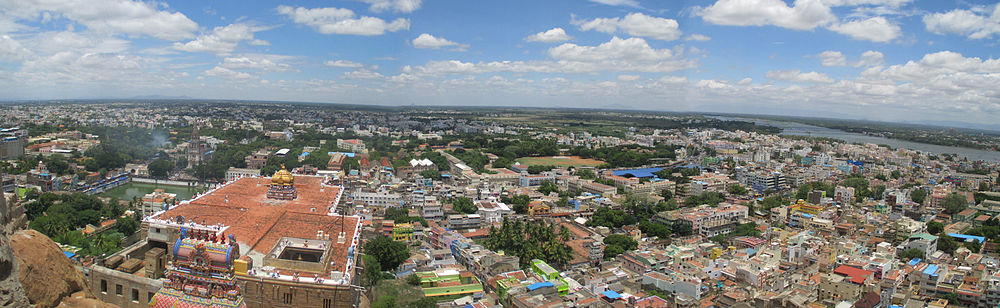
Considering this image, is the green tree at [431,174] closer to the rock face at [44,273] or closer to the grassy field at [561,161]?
the grassy field at [561,161]

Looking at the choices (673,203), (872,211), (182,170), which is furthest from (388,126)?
(872,211)

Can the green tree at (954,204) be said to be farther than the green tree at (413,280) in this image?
Yes

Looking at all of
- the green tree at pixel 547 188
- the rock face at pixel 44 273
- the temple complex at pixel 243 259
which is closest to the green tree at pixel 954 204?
the green tree at pixel 547 188

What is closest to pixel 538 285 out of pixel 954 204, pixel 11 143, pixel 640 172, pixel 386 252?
pixel 386 252

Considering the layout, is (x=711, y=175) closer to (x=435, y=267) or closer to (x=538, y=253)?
(x=538, y=253)

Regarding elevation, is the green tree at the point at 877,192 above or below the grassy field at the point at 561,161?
above

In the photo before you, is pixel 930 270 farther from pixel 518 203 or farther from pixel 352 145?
pixel 352 145
